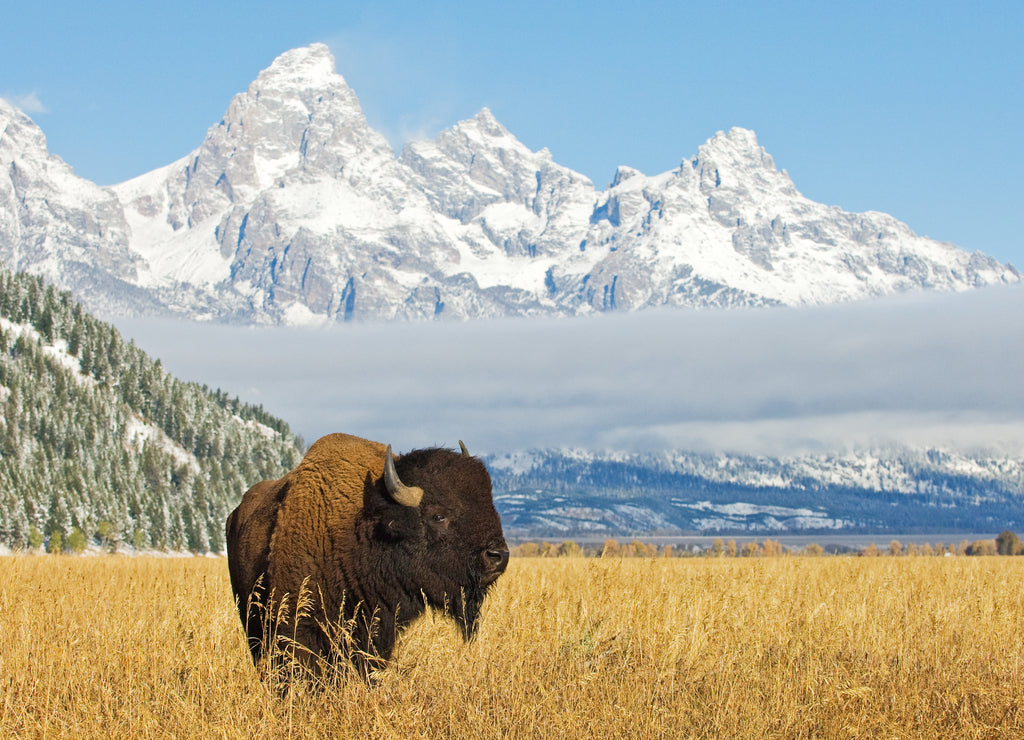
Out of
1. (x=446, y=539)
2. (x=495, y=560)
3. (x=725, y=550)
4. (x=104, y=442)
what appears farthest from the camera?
(x=104, y=442)

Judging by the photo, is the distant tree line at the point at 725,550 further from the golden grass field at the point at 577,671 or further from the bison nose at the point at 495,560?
the bison nose at the point at 495,560

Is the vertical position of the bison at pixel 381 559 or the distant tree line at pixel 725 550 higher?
the bison at pixel 381 559

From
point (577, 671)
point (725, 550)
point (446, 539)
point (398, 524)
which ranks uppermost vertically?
point (398, 524)

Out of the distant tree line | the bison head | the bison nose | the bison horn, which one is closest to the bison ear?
the bison head

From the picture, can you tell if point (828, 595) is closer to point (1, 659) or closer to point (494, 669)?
point (494, 669)

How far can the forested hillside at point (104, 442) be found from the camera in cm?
12171

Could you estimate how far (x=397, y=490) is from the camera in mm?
8555

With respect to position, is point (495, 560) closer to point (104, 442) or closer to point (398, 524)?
point (398, 524)

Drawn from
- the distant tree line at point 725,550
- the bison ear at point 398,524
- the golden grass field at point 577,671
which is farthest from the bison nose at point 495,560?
the distant tree line at point 725,550

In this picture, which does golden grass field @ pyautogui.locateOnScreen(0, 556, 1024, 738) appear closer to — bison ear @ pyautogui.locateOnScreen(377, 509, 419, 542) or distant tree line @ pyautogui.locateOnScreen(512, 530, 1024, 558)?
bison ear @ pyautogui.locateOnScreen(377, 509, 419, 542)

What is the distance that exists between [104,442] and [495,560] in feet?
512

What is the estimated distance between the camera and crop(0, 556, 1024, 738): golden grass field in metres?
7.23

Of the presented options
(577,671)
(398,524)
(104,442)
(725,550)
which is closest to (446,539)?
(398,524)

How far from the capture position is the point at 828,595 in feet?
44.3
